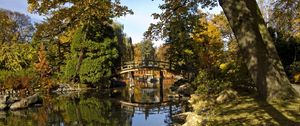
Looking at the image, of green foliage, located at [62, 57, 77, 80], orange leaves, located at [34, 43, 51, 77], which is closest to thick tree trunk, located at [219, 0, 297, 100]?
orange leaves, located at [34, 43, 51, 77]

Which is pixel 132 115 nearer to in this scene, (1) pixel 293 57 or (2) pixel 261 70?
(1) pixel 293 57

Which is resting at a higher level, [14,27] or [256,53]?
[14,27]

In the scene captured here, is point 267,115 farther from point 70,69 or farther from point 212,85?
point 70,69

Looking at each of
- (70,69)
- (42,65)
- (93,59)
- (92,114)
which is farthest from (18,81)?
(92,114)

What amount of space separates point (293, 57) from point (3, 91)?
20.7 meters

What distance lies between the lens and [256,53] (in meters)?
8.91

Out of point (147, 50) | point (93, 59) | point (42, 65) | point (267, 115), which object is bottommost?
point (267, 115)

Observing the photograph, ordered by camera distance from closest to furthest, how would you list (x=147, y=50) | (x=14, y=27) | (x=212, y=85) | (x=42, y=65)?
(x=212, y=85), (x=42, y=65), (x=14, y=27), (x=147, y=50)

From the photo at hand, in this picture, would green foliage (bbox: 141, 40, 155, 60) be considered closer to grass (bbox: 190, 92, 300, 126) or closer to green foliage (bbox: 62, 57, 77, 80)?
green foliage (bbox: 62, 57, 77, 80)

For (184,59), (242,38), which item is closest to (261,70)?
(242,38)

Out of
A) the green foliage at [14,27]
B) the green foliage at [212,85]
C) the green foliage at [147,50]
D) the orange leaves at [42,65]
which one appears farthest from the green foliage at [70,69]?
the green foliage at [147,50]

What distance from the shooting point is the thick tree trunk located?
867 cm

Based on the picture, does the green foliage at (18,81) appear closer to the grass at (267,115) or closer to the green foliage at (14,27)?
the green foliage at (14,27)

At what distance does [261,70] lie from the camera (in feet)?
29.3
